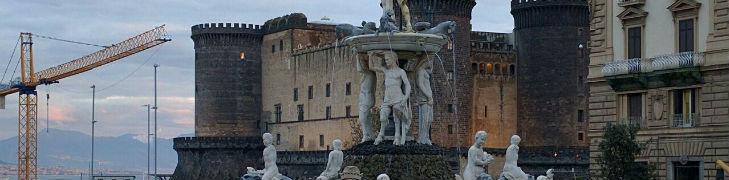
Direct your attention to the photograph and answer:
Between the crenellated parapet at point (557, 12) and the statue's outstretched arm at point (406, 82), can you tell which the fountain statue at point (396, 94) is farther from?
the crenellated parapet at point (557, 12)

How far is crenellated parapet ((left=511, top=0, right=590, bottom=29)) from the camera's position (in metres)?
100

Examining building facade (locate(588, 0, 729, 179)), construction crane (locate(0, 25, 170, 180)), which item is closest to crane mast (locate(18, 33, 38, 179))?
construction crane (locate(0, 25, 170, 180))

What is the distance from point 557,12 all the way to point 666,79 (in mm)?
47283

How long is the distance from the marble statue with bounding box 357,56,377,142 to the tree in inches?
879

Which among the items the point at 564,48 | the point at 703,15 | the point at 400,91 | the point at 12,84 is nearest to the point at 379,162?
the point at 400,91

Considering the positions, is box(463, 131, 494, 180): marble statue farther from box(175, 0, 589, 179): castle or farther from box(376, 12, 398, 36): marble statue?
box(175, 0, 589, 179): castle

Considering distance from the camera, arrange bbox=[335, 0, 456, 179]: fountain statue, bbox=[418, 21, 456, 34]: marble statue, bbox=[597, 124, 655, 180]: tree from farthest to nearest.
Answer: bbox=[597, 124, 655, 180]: tree < bbox=[418, 21, 456, 34]: marble statue < bbox=[335, 0, 456, 179]: fountain statue

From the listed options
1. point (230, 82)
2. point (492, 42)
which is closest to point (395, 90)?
point (492, 42)

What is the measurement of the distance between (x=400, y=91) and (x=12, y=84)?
11211cm

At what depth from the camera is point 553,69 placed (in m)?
100

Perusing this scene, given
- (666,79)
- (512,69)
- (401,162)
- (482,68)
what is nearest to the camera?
(401,162)

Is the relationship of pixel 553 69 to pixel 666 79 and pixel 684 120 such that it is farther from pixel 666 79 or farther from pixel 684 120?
pixel 684 120

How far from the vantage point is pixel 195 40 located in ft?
382

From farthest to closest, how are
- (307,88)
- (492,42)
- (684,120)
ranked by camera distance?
1. (307,88)
2. (492,42)
3. (684,120)
